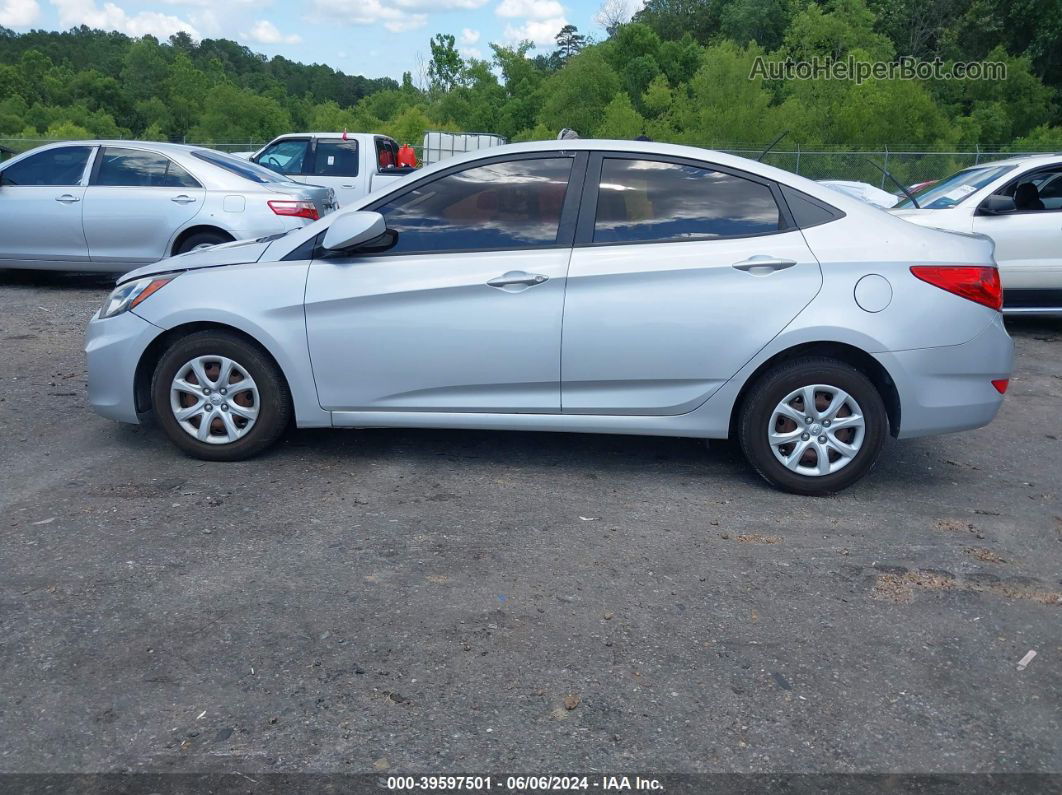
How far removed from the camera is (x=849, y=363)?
201 inches

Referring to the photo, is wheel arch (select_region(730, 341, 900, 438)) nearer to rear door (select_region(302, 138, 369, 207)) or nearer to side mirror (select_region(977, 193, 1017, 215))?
side mirror (select_region(977, 193, 1017, 215))

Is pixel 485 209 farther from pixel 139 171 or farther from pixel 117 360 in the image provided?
pixel 139 171

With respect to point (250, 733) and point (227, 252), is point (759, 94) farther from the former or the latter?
point (250, 733)

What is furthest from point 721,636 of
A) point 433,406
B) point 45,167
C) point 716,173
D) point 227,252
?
point 45,167

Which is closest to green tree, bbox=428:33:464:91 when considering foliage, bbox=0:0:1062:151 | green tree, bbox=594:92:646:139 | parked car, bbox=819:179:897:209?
foliage, bbox=0:0:1062:151

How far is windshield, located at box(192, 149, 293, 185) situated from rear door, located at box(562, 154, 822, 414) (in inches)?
262

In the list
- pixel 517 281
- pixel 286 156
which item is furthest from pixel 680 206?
pixel 286 156

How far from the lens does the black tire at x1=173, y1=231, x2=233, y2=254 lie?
10.6 metres

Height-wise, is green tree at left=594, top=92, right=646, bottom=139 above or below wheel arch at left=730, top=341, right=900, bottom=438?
above

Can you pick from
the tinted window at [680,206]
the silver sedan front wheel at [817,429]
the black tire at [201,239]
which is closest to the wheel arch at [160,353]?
the tinted window at [680,206]

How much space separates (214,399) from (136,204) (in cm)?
613

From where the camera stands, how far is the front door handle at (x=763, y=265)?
501cm

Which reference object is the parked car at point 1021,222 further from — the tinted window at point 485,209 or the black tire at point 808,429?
the tinted window at point 485,209

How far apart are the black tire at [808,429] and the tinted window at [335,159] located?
1225cm
